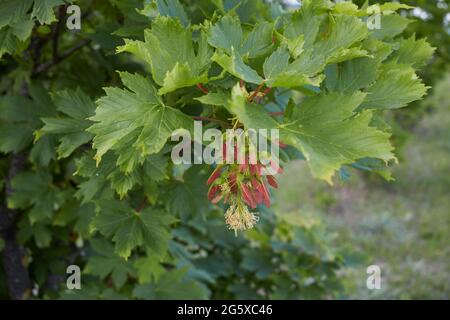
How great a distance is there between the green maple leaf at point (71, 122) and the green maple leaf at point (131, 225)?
20 cm

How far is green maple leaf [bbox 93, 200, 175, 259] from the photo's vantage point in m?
1.51

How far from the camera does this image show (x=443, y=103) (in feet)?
33.0

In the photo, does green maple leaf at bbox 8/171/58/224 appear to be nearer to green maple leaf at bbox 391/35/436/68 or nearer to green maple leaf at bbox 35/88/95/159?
green maple leaf at bbox 35/88/95/159

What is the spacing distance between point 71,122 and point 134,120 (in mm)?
537

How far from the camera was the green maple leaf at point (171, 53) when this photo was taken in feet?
3.40

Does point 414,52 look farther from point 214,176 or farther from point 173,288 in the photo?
point 173,288

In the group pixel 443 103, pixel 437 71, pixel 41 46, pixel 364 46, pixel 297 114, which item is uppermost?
pixel 443 103

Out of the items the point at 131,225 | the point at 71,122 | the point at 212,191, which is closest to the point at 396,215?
the point at 131,225

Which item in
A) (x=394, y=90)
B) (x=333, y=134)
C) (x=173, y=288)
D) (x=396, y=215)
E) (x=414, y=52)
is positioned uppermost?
(x=396, y=215)

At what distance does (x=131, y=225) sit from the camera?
1.56 m

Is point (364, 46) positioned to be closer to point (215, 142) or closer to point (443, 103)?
point (215, 142)

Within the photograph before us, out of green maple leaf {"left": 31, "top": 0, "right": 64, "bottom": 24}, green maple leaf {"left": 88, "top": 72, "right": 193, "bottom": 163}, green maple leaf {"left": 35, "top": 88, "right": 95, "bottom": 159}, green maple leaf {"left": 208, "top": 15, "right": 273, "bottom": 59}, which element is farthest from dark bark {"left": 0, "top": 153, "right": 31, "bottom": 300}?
green maple leaf {"left": 208, "top": 15, "right": 273, "bottom": 59}
